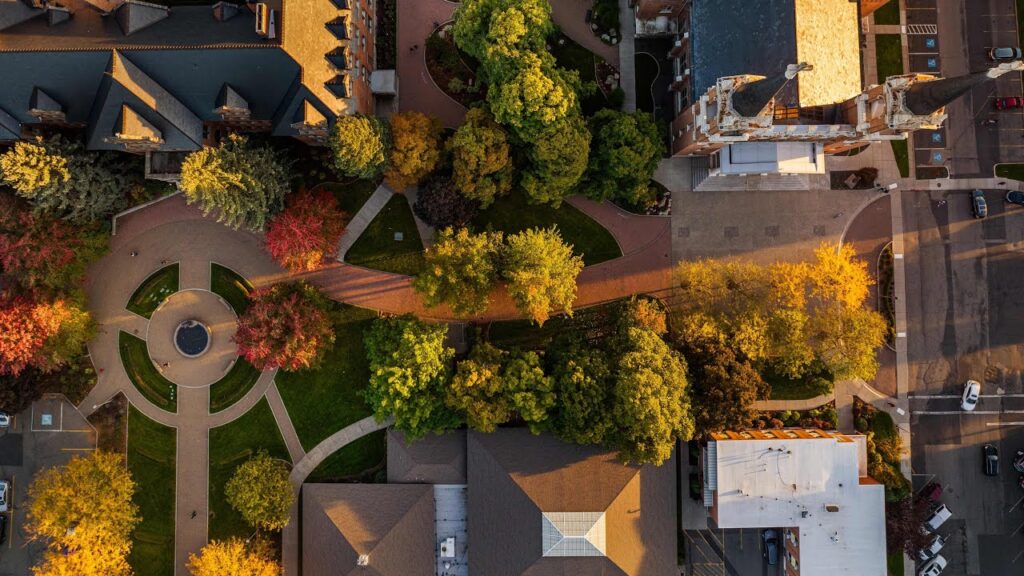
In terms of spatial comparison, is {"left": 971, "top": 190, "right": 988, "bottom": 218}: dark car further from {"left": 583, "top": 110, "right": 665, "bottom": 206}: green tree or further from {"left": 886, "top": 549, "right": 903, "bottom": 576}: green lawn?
{"left": 886, "top": 549, "right": 903, "bottom": 576}: green lawn

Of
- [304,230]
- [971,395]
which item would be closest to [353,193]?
[304,230]

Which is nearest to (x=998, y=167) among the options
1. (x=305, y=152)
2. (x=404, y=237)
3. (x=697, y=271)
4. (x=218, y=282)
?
(x=697, y=271)

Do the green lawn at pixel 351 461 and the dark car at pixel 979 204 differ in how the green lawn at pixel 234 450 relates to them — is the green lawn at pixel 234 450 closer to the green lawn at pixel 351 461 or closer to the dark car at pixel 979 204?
Result: the green lawn at pixel 351 461

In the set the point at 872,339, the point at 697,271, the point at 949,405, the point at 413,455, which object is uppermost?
the point at 697,271

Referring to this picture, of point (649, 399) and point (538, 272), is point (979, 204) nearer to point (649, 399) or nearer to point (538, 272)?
point (649, 399)

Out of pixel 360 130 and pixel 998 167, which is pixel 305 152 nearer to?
pixel 360 130
